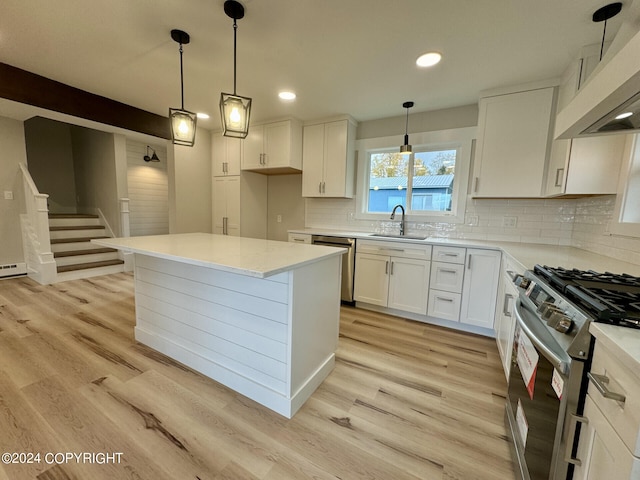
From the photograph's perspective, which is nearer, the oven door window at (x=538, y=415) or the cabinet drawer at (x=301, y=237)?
the oven door window at (x=538, y=415)

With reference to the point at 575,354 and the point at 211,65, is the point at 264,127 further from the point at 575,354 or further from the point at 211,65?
the point at 575,354

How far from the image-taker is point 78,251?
4508 millimetres

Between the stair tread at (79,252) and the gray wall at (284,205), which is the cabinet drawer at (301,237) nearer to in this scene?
the gray wall at (284,205)

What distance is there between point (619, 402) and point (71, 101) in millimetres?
4552

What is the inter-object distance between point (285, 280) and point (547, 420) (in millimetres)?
1224

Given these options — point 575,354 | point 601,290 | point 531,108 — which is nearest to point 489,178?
point 531,108

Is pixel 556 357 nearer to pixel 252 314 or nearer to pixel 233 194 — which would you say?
pixel 252 314

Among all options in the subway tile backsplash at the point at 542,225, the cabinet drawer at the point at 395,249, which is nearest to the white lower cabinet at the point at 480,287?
the cabinet drawer at the point at 395,249

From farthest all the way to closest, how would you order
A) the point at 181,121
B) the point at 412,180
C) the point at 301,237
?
the point at 301,237
the point at 412,180
the point at 181,121

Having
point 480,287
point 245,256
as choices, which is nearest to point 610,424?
point 245,256

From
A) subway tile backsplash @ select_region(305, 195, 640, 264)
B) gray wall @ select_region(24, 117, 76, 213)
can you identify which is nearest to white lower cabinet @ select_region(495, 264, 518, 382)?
subway tile backsplash @ select_region(305, 195, 640, 264)

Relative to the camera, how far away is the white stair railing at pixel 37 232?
3660 mm

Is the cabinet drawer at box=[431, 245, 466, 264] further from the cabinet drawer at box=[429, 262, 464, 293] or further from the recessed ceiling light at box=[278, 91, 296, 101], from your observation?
the recessed ceiling light at box=[278, 91, 296, 101]

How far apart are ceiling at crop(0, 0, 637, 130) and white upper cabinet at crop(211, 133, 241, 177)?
1.10 meters
